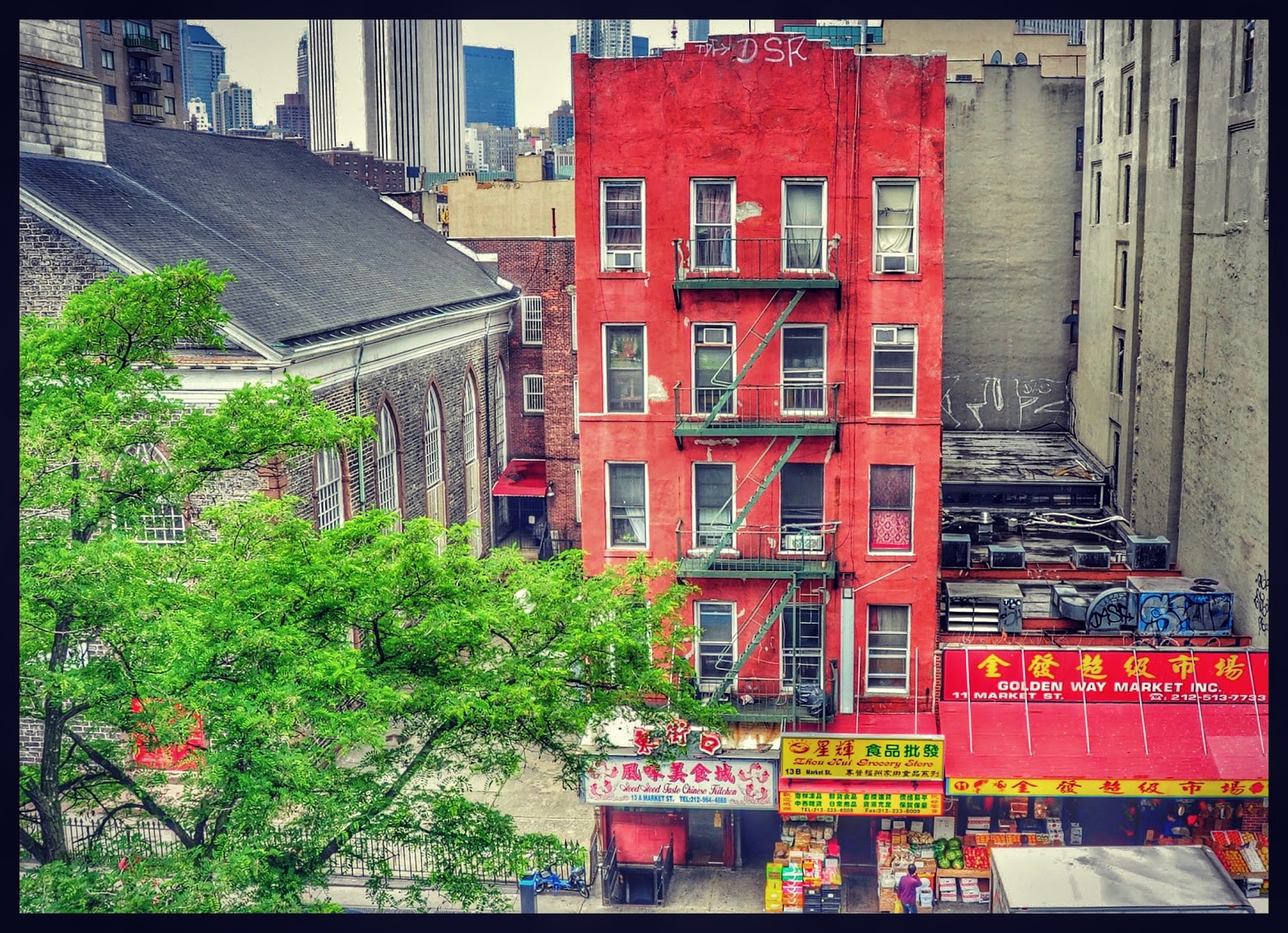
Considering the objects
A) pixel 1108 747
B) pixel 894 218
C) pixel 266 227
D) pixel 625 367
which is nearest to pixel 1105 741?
pixel 1108 747

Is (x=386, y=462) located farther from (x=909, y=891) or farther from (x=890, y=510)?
(x=909, y=891)

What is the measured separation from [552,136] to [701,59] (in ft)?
→ 318

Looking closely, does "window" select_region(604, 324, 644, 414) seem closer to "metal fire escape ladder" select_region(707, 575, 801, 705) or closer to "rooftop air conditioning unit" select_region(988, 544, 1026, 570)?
"metal fire escape ladder" select_region(707, 575, 801, 705)

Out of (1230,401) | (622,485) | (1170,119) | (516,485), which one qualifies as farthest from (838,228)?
(516,485)

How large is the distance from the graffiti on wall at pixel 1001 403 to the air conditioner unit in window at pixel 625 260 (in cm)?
2561

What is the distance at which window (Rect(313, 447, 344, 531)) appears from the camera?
29609 millimetres

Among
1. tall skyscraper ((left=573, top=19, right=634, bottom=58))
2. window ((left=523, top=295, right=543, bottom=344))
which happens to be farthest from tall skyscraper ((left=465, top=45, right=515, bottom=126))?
window ((left=523, top=295, right=543, bottom=344))

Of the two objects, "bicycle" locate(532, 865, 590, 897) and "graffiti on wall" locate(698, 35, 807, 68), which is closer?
"graffiti on wall" locate(698, 35, 807, 68)

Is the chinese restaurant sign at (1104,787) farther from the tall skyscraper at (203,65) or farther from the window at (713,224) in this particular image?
Result: the tall skyscraper at (203,65)

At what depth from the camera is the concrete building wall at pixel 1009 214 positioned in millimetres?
45438

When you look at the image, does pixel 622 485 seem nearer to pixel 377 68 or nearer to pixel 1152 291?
pixel 1152 291

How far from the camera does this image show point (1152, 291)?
3431 cm

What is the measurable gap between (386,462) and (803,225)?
16.3 metres

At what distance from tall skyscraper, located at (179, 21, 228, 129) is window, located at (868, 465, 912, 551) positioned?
9578cm
